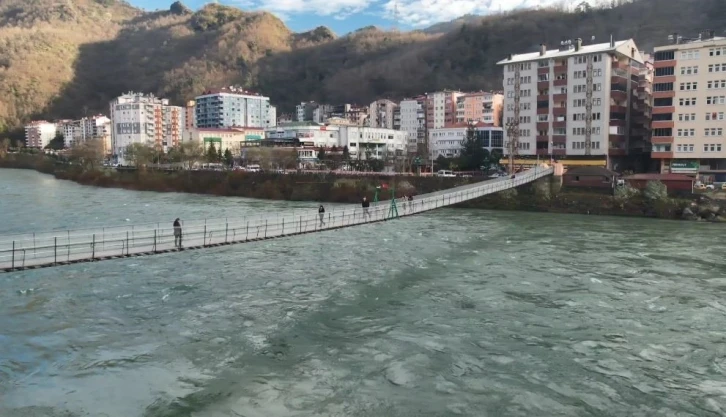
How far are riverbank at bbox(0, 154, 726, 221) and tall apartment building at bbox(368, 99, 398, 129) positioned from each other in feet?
127

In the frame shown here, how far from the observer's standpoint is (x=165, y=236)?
1347cm

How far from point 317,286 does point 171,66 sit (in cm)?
17038

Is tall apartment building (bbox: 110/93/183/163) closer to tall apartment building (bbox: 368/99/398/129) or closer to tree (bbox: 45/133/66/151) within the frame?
tree (bbox: 45/133/66/151)

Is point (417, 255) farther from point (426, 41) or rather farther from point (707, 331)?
point (426, 41)

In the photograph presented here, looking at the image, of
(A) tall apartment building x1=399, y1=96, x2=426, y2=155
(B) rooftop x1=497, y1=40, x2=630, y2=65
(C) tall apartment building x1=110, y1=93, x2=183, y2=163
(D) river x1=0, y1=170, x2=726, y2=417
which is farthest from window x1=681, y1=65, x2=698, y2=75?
(C) tall apartment building x1=110, y1=93, x2=183, y2=163

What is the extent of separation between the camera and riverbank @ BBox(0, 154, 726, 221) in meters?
32.8

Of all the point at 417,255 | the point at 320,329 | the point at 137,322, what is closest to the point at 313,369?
the point at 320,329

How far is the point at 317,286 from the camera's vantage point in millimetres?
15664

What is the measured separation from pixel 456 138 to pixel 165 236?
54.6 metres

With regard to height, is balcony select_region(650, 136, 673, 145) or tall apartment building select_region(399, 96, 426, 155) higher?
tall apartment building select_region(399, 96, 426, 155)

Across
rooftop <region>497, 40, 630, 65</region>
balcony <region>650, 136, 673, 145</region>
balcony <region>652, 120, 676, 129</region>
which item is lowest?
balcony <region>650, 136, 673, 145</region>

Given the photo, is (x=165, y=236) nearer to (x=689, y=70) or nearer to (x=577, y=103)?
(x=689, y=70)

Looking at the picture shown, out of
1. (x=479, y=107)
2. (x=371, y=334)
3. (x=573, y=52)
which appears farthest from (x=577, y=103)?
(x=371, y=334)

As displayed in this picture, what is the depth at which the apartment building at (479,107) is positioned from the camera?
250 ft
